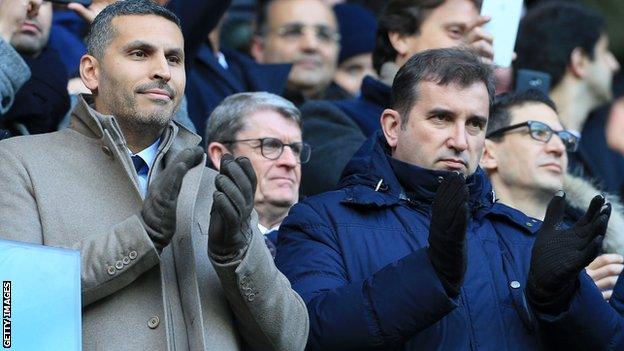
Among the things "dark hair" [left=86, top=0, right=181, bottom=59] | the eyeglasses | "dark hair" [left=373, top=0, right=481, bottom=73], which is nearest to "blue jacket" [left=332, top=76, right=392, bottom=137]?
"dark hair" [left=373, top=0, right=481, bottom=73]

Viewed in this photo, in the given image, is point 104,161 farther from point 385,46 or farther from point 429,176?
point 385,46

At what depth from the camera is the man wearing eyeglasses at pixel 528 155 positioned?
7.59 meters

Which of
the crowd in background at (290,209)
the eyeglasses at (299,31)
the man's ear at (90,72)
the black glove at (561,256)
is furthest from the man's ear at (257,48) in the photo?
the black glove at (561,256)

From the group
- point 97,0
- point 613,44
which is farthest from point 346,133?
point 613,44

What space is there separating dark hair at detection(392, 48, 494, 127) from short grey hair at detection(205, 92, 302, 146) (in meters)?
1.14

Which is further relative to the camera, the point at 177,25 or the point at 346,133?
the point at 346,133

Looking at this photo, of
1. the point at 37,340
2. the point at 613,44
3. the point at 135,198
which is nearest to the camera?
the point at 37,340

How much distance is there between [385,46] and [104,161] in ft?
9.73

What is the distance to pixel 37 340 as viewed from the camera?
15.7ft

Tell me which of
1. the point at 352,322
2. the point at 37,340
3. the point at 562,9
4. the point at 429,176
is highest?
the point at 562,9

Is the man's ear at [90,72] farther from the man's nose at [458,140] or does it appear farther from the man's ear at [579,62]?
the man's ear at [579,62]

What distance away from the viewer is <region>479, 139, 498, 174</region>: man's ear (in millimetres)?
7688

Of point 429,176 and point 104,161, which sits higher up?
point 429,176

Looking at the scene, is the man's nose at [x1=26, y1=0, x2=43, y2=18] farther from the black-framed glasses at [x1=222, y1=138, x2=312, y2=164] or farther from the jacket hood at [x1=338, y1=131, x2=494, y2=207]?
the jacket hood at [x1=338, y1=131, x2=494, y2=207]
